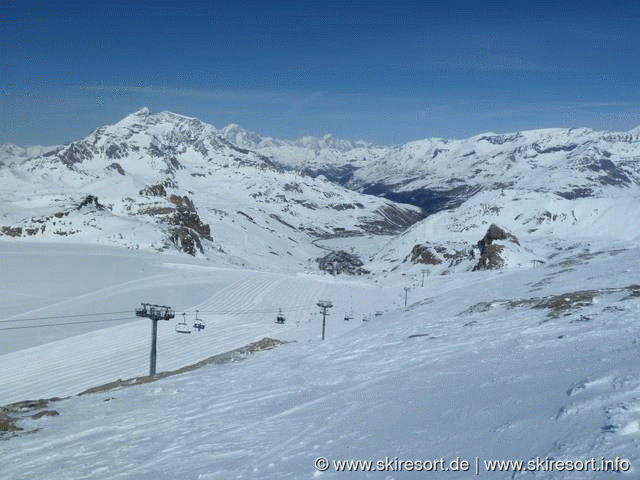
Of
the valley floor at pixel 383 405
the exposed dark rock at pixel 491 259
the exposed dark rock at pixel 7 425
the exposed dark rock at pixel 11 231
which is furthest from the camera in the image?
the exposed dark rock at pixel 11 231

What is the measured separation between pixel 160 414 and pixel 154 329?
12653 mm

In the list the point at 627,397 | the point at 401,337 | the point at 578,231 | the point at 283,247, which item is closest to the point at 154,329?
the point at 401,337

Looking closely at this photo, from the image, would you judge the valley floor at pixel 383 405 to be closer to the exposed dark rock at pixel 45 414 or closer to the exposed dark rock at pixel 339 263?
the exposed dark rock at pixel 45 414

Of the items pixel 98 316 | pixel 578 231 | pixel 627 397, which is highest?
pixel 578 231

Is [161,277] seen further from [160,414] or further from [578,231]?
[578,231]

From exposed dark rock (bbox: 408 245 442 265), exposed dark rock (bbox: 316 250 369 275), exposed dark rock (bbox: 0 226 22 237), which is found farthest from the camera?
exposed dark rock (bbox: 316 250 369 275)

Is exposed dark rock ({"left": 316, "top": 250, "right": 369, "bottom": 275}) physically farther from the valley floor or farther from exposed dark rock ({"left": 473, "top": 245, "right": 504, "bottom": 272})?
the valley floor

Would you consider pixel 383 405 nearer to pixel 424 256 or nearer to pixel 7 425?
pixel 7 425

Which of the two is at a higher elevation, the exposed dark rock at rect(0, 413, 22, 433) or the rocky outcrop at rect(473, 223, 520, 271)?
the rocky outcrop at rect(473, 223, 520, 271)

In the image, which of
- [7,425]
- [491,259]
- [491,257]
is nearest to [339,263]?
[491,257]

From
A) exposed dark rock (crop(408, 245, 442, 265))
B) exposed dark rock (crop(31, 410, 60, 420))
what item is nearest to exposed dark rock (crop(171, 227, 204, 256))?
exposed dark rock (crop(408, 245, 442, 265))

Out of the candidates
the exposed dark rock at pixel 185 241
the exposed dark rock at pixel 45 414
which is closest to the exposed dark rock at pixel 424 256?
the exposed dark rock at pixel 185 241

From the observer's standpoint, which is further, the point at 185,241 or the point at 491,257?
the point at 185,241

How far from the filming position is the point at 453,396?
10.4 meters
